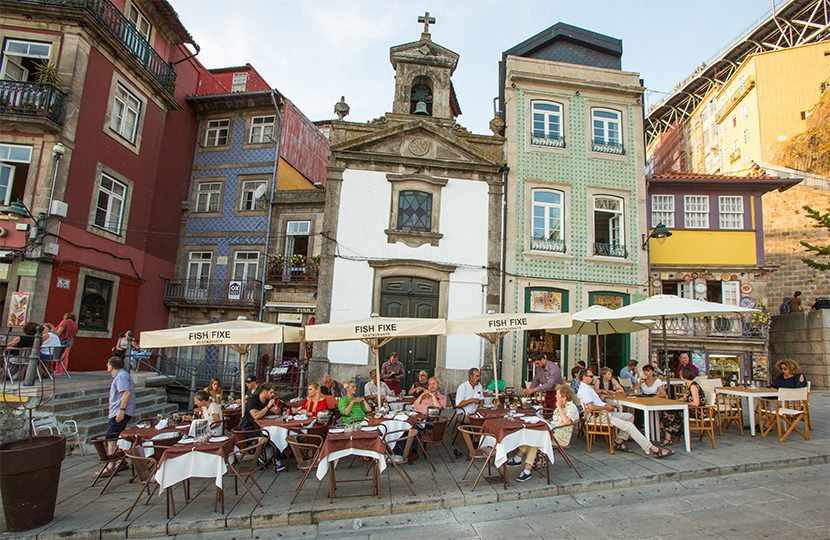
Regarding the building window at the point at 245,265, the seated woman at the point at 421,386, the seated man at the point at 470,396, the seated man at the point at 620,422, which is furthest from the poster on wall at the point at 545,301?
the building window at the point at 245,265

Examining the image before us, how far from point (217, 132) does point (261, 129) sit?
6.67 ft

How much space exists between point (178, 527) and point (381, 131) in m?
12.0

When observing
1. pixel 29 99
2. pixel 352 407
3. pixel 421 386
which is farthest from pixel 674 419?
pixel 29 99

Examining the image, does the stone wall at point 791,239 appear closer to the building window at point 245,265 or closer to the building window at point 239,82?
the building window at point 245,265

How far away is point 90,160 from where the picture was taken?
45.6 feet

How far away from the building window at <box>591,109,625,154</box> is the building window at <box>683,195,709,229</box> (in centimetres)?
322

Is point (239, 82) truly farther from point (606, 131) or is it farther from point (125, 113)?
point (606, 131)

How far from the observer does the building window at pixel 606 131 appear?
15.6m

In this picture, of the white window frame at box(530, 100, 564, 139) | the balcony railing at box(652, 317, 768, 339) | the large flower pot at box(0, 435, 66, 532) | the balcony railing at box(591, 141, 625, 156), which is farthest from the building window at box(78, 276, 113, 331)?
the balcony railing at box(652, 317, 768, 339)

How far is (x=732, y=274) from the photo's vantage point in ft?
51.9

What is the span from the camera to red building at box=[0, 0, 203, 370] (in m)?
12.5

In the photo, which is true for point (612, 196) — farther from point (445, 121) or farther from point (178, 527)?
point (178, 527)

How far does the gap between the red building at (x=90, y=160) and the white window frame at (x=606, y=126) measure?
15.2 metres

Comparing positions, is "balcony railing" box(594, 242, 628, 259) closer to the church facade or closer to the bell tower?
the church facade
